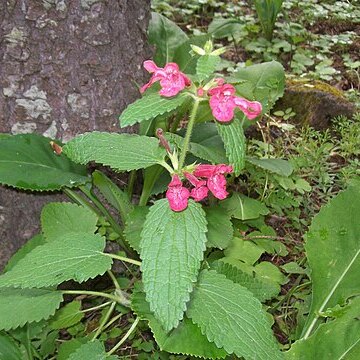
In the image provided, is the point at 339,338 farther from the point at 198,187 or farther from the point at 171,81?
the point at 171,81

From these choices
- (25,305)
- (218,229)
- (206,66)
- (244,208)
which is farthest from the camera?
(244,208)

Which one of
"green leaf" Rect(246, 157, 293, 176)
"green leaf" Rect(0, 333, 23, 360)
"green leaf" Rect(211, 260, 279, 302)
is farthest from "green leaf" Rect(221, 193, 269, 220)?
"green leaf" Rect(0, 333, 23, 360)

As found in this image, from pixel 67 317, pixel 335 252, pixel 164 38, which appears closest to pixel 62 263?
pixel 67 317

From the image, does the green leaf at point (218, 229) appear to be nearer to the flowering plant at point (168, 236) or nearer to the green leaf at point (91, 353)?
the flowering plant at point (168, 236)

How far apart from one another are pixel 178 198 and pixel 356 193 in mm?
788

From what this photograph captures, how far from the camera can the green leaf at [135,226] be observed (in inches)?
64.4

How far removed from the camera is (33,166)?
181 cm

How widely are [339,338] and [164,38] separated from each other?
54.4 inches

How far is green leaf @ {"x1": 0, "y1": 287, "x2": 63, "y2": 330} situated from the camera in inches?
59.0

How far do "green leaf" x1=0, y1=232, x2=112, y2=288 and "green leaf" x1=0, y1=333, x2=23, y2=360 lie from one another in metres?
0.44

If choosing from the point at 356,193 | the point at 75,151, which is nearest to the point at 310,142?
the point at 356,193

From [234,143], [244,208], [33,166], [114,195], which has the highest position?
[234,143]

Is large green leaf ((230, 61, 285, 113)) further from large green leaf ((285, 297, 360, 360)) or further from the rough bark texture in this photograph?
large green leaf ((285, 297, 360, 360))

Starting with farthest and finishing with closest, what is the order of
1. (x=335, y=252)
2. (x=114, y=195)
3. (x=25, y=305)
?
(x=114, y=195), (x=335, y=252), (x=25, y=305)
